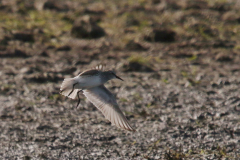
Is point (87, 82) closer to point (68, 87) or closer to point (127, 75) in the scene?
point (68, 87)

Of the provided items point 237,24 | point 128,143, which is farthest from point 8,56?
point 237,24

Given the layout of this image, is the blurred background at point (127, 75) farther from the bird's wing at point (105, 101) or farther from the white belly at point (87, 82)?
the white belly at point (87, 82)

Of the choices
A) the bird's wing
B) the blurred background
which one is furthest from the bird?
the blurred background

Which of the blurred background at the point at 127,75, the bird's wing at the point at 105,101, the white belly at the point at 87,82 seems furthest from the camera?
the blurred background at the point at 127,75

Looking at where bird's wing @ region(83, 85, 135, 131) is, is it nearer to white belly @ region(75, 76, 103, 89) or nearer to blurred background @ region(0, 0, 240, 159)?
white belly @ region(75, 76, 103, 89)

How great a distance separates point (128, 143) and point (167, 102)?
1.64 m

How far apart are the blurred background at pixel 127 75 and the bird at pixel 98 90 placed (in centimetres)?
89

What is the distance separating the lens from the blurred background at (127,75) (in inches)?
269

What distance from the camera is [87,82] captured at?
5.49m

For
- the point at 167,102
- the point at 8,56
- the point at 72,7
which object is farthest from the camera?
the point at 72,7

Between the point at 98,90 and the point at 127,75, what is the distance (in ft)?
11.1

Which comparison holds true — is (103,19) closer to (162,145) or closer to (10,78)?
(10,78)

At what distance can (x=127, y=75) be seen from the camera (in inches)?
367

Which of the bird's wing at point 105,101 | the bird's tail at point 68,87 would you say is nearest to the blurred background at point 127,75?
the bird's wing at point 105,101
